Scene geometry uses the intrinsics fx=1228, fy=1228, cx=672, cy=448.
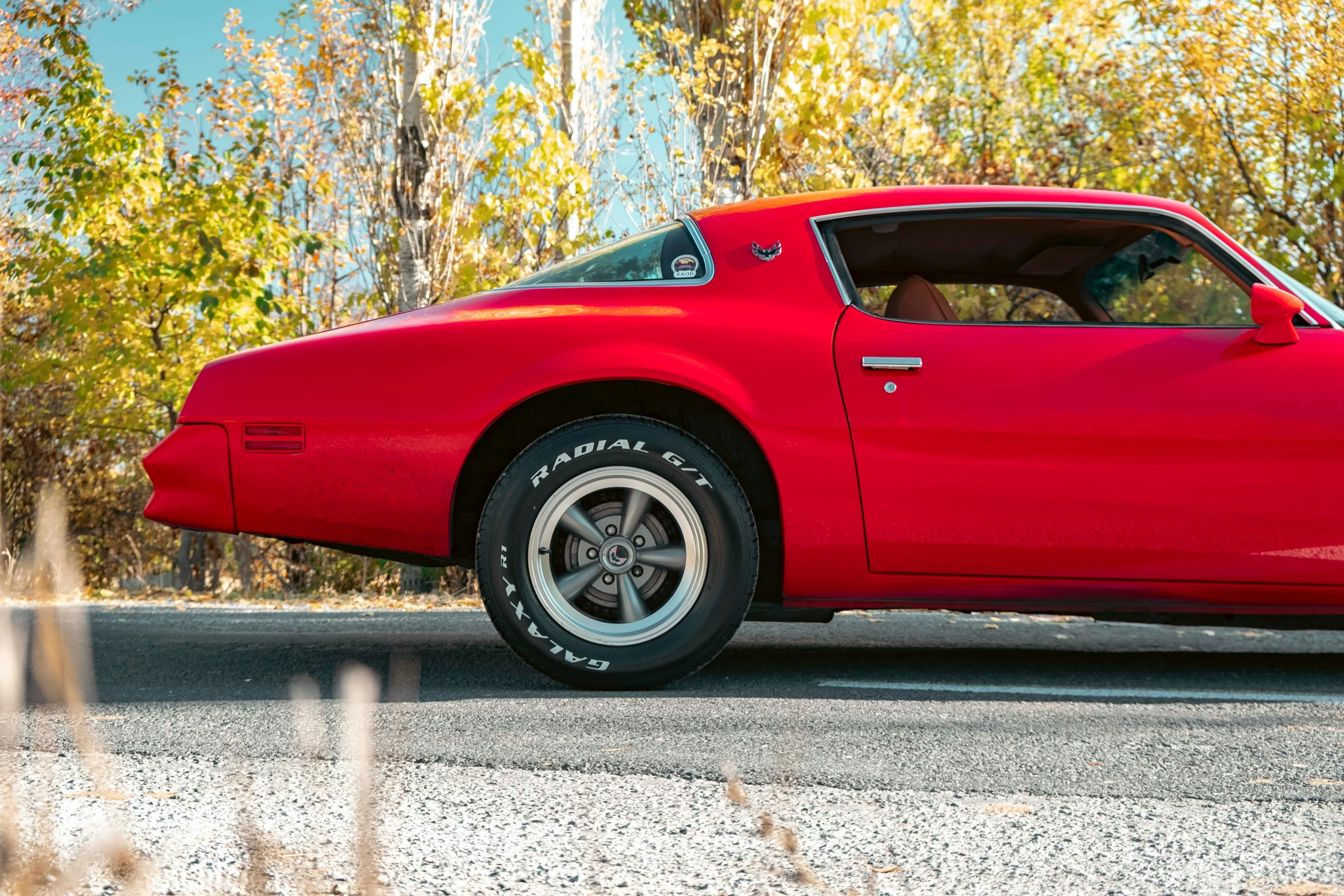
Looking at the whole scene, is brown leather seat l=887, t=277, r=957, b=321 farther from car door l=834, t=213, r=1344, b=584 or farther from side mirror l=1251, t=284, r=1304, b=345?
side mirror l=1251, t=284, r=1304, b=345

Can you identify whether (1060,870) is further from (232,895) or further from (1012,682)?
(1012,682)

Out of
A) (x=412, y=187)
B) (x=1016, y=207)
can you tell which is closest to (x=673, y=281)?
(x=1016, y=207)

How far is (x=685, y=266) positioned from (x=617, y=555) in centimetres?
92

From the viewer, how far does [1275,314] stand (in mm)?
3568

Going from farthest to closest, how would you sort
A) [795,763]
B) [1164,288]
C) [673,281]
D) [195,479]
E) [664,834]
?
[1164,288] → [673,281] → [195,479] → [795,763] → [664,834]

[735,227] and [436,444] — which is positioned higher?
[735,227]

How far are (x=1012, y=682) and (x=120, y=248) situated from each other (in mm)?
9476

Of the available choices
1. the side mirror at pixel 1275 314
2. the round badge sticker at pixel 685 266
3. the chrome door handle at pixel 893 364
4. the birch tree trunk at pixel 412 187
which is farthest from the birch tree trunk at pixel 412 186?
the side mirror at pixel 1275 314

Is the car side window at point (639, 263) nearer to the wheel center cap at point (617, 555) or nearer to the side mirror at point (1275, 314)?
the wheel center cap at point (617, 555)

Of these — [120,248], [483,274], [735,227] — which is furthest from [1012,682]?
[120,248]

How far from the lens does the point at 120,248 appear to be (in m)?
10.8

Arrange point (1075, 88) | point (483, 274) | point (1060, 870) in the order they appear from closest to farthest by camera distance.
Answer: point (1060, 870)
point (483, 274)
point (1075, 88)

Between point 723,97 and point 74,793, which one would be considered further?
point 723,97

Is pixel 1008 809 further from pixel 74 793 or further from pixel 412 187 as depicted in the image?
pixel 412 187
